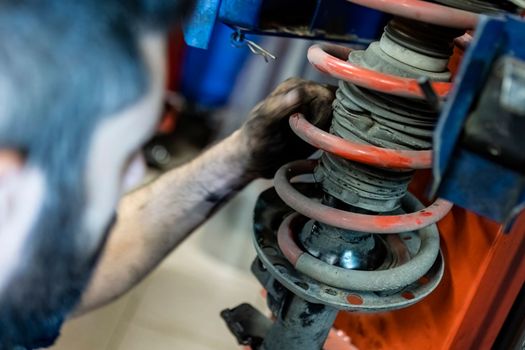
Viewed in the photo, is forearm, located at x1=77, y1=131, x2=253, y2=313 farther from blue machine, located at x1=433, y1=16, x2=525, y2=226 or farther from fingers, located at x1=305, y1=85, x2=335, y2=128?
blue machine, located at x1=433, y1=16, x2=525, y2=226

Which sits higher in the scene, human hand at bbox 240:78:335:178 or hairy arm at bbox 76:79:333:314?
human hand at bbox 240:78:335:178

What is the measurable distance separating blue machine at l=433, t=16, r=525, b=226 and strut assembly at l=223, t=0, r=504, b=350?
0.07 m

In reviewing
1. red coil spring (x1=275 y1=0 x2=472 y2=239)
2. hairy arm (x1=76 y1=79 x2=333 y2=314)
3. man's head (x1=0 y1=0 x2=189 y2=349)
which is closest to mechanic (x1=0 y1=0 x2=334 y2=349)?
man's head (x1=0 y1=0 x2=189 y2=349)

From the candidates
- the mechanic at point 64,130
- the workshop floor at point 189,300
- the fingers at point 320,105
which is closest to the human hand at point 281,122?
the fingers at point 320,105

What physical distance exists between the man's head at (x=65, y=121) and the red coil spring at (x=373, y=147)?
117 millimetres

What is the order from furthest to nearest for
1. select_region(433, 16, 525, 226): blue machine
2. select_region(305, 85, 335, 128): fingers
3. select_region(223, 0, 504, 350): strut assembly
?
1. select_region(305, 85, 335, 128): fingers
2. select_region(223, 0, 504, 350): strut assembly
3. select_region(433, 16, 525, 226): blue machine

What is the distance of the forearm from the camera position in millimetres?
701

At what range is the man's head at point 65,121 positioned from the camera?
0.36m

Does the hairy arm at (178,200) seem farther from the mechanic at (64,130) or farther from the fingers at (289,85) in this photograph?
the mechanic at (64,130)

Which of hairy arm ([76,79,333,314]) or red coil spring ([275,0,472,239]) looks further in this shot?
hairy arm ([76,79,333,314])

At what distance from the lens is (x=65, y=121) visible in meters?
0.37

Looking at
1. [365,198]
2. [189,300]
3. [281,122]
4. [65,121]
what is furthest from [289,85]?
[189,300]

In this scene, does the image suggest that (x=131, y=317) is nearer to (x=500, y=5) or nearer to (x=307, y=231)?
(x=307, y=231)

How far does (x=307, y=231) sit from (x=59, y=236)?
0.21 meters
